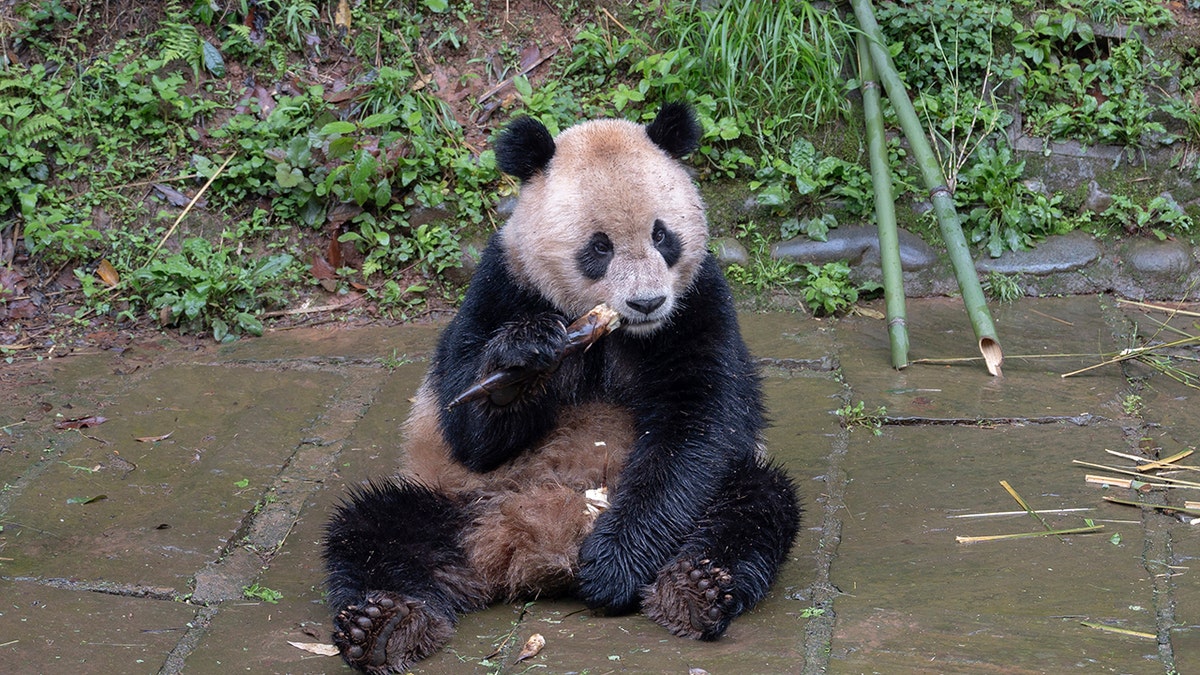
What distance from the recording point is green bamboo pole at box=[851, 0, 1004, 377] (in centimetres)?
507

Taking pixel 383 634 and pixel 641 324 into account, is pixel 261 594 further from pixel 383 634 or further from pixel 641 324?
pixel 641 324

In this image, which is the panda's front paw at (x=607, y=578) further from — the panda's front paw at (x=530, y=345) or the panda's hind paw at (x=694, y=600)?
the panda's front paw at (x=530, y=345)

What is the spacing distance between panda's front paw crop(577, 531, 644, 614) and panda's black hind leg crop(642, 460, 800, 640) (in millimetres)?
61

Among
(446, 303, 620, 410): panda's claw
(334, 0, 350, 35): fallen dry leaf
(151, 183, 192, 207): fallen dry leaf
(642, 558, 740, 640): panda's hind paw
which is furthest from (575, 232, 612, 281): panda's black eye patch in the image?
(334, 0, 350, 35): fallen dry leaf

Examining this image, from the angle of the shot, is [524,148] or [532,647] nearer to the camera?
[532,647]

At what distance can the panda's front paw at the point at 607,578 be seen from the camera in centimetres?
336

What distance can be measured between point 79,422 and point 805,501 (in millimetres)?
2793

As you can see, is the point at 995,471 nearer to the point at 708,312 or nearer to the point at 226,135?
the point at 708,312

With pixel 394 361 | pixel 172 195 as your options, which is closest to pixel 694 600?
pixel 394 361

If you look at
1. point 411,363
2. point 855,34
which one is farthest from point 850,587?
point 855,34

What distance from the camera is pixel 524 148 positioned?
3.77 m

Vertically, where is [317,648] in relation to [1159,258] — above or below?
above

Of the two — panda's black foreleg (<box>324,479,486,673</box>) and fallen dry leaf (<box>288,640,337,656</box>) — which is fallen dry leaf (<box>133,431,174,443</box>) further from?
fallen dry leaf (<box>288,640,337,656</box>)

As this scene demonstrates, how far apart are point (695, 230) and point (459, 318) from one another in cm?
80
